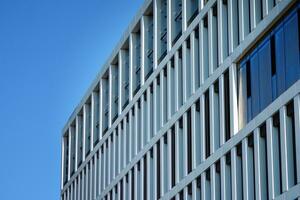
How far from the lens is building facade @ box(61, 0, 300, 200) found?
Answer: 177 feet

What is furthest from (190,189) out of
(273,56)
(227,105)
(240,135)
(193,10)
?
(273,56)

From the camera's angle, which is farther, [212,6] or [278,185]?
[212,6]

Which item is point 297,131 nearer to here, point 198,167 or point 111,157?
point 198,167

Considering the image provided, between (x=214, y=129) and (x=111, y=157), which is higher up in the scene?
(x=111, y=157)

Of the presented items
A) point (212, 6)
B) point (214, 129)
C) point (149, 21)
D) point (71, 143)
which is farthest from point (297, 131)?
point (71, 143)

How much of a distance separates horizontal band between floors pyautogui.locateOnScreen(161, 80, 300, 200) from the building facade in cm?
6

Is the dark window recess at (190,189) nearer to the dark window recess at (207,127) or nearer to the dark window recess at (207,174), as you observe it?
the dark window recess at (207,174)

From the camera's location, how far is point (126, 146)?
3287 inches

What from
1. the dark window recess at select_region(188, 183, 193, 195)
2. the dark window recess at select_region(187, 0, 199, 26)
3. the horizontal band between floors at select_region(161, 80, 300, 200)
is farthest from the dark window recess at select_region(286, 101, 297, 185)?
the dark window recess at select_region(187, 0, 199, 26)

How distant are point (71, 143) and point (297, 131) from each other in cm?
5604

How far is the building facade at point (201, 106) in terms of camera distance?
54.0 metres

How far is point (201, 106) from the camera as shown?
64.8m

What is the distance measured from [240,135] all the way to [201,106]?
290 inches

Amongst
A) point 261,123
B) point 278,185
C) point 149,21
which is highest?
point 149,21
